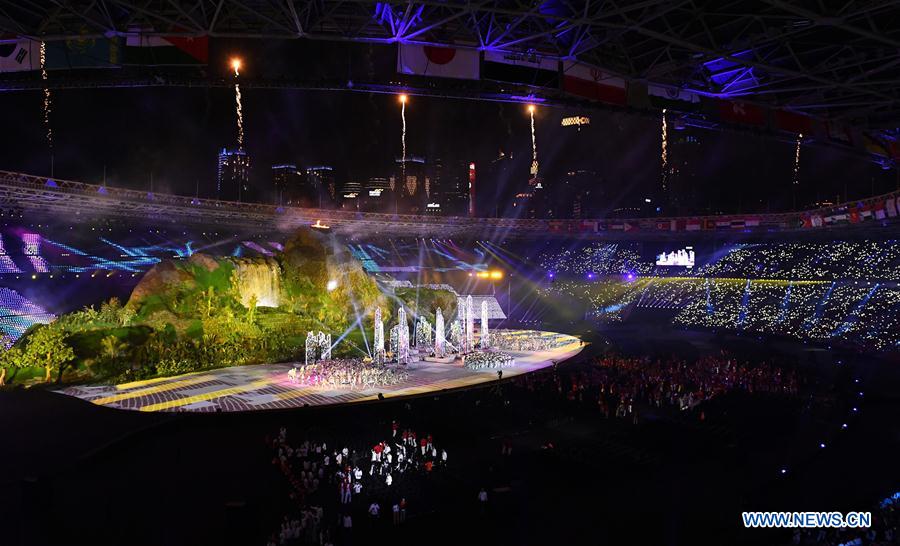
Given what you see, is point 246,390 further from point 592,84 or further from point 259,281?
point 592,84

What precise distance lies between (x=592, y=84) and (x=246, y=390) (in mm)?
21406

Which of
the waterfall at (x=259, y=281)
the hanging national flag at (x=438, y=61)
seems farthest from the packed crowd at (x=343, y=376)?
the hanging national flag at (x=438, y=61)

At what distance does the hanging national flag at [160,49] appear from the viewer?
16219 millimetres

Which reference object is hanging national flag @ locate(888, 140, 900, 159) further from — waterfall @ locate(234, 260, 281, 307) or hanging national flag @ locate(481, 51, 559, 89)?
waterfall @ locate(234, 260, 281, 307)

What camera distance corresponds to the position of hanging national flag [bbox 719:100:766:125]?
68.0ft

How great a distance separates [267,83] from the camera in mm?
16344

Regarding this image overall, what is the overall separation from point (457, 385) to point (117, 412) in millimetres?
15818

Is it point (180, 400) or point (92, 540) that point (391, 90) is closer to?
point (92, 540)

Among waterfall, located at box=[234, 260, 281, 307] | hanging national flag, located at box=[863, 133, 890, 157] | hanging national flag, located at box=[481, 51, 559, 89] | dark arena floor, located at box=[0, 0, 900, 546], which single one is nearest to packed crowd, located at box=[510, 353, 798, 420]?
dark arena floor, located at box=[0, 0, 900, 546]

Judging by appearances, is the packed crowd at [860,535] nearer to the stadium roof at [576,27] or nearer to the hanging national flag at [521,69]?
the stadium roof at [576,27]

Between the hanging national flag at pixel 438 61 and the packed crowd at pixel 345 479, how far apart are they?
40.4 feet

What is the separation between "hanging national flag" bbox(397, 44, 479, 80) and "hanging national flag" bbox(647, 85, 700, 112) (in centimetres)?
669

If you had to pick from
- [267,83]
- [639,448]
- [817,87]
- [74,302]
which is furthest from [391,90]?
[74,302]

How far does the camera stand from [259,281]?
4031 centimetres
